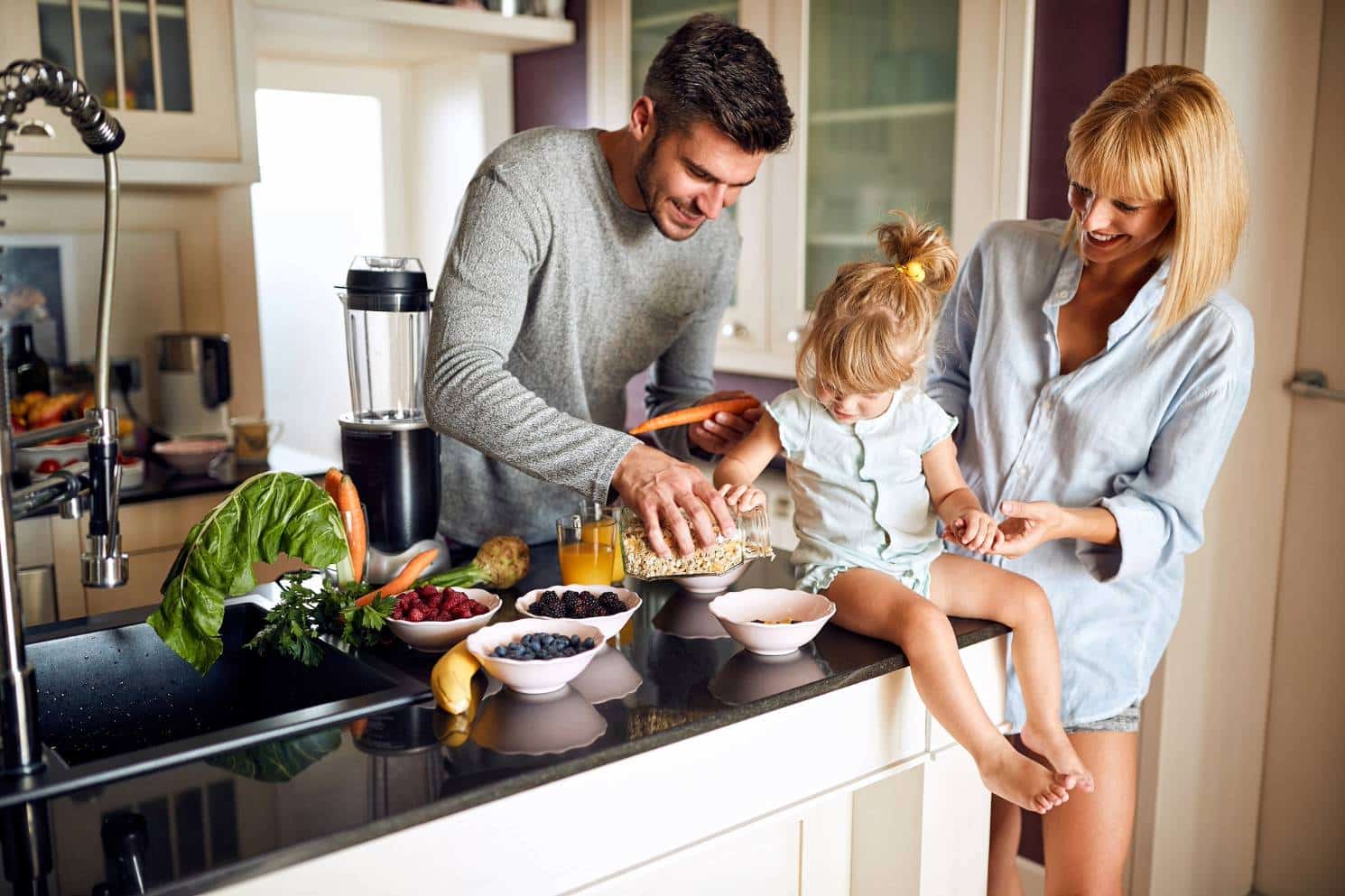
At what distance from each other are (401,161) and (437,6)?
0.89 metres

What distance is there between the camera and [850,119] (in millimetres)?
3119

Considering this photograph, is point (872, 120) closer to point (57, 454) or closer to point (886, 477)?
point (886, 477)

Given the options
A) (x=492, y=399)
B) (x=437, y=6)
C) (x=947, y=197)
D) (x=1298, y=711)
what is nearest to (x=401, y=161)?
(x=437, y=6)

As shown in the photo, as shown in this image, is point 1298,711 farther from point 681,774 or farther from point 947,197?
point 681,774

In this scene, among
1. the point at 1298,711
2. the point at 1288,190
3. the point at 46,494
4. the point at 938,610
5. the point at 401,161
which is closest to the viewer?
the point at 46,494

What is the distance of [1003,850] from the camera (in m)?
1.94

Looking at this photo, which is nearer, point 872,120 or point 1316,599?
point 1316,599

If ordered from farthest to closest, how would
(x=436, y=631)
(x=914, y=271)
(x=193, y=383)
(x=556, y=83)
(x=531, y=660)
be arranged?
(x=556, y=83) < (x=193, y=383) < (x=914, y=271) < (x=436, y=631) < (x=531, y=660)

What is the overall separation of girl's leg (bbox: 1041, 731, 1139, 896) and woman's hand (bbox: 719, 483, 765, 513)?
69 cm

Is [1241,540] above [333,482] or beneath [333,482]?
beneath

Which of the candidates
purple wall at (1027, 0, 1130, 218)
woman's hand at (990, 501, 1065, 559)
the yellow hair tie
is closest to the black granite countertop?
woman's hand at (990, 501, 1065, 559)

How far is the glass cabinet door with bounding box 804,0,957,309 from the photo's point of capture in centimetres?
289

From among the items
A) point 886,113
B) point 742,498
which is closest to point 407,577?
point 742,498

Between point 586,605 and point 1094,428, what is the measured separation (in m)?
0.82
